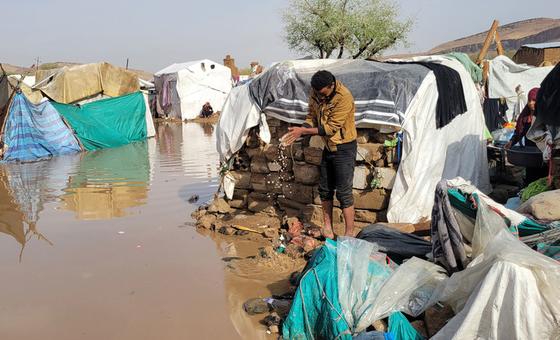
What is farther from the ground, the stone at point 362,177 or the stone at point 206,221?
the stone at point 362,177

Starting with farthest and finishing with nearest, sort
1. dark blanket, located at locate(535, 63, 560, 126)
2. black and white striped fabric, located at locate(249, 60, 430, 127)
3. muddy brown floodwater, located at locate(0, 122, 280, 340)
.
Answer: black and white striped fabric, located at locate(249, 60, 430, 127)
dark blanket, located at locate(535, 63, 560, 126)
muddy brown floodwater, located at locate(0, 122, 280, 340)

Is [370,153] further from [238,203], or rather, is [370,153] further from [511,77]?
[511,77]

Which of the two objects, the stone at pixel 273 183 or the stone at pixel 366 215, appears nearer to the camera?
the stone at pixel 366 215

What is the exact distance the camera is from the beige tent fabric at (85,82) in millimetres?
15469

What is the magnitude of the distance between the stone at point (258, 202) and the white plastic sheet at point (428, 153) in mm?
1761

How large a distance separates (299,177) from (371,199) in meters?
0.95

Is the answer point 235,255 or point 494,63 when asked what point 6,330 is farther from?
point 494,63

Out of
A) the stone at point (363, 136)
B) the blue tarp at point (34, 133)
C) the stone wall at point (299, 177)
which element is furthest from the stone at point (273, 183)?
the blue tarp at point (34, 133)

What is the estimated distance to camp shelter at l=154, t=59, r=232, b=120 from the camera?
26.9 metres

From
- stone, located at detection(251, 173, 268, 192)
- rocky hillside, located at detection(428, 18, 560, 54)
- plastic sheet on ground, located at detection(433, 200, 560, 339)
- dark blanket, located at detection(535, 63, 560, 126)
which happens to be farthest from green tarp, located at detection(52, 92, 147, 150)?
rocky hillside, located at detection(428, 18, 560, 54)

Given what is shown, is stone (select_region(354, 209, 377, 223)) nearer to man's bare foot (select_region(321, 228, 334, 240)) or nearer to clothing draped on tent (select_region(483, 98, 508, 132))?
man's bare foot (select_region(321, 228, 334, 240))

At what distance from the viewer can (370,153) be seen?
5.69m

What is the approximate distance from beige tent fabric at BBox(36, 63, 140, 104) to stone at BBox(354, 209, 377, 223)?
12.4m

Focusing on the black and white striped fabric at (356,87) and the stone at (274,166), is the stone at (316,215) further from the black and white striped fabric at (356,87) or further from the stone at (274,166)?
the black and white striped fabric at (356,87)
